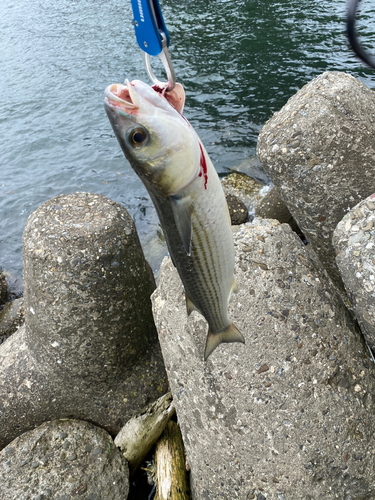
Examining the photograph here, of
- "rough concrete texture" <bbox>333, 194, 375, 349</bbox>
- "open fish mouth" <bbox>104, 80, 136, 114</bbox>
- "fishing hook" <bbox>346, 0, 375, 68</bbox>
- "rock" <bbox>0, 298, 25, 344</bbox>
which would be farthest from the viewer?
"rock" <bbox>0, 298, 25, 344</bbox>

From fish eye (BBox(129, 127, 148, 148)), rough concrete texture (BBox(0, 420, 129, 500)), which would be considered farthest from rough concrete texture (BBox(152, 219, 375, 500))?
fish eye (BBox(129, 127, 148, 148))

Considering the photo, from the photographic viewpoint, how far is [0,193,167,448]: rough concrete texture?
421 cm

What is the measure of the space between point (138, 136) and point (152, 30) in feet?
1.80

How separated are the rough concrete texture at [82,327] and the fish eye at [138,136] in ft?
7.73

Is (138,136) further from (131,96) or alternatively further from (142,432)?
(142,432)

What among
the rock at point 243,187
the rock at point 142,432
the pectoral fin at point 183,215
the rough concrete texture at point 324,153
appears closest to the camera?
the pectoral fin at point 183,215

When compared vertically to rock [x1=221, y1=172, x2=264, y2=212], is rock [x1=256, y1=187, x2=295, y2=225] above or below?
A: above

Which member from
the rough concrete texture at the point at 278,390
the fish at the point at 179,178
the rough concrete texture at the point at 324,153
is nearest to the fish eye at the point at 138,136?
the fish at the point at 179,178

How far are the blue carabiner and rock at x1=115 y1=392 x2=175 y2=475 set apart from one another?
152 inches

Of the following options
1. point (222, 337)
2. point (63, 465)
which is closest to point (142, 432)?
point (63, 465)

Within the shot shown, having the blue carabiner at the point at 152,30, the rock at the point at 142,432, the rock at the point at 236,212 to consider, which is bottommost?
the rock at the point at 236,212

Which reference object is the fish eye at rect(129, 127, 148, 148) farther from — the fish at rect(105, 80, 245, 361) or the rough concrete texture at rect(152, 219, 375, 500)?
the rough concrete texture at rect(152, 219, 375, 500)

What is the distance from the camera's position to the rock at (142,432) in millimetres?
4562

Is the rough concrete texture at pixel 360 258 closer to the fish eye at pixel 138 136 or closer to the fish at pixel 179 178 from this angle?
the fish at pixel 179 178
